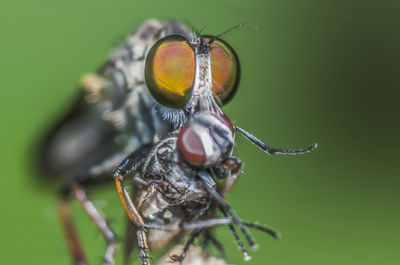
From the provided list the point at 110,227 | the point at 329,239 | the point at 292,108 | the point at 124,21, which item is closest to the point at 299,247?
the point at 329,239

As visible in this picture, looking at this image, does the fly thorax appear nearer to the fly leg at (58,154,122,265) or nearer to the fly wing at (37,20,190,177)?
the fly wing at (37,20,190,177)

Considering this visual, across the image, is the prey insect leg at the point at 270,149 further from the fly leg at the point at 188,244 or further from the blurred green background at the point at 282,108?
the blurred green background at the point at 282,108

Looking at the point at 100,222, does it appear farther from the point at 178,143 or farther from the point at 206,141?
the point at 206,141

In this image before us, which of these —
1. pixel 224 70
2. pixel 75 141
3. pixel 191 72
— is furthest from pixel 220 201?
pixel 75 141

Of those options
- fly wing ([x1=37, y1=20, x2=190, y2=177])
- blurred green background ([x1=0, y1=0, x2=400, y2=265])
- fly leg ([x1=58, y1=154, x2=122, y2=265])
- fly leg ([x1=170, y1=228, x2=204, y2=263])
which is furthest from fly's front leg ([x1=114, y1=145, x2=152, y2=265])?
blurred green background ([x1=0, y1=0, x2=400, y2=265])

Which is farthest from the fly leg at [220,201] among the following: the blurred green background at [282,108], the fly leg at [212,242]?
the blurred green background at [282,108]

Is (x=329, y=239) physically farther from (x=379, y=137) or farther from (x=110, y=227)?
(x=110, y=227)
